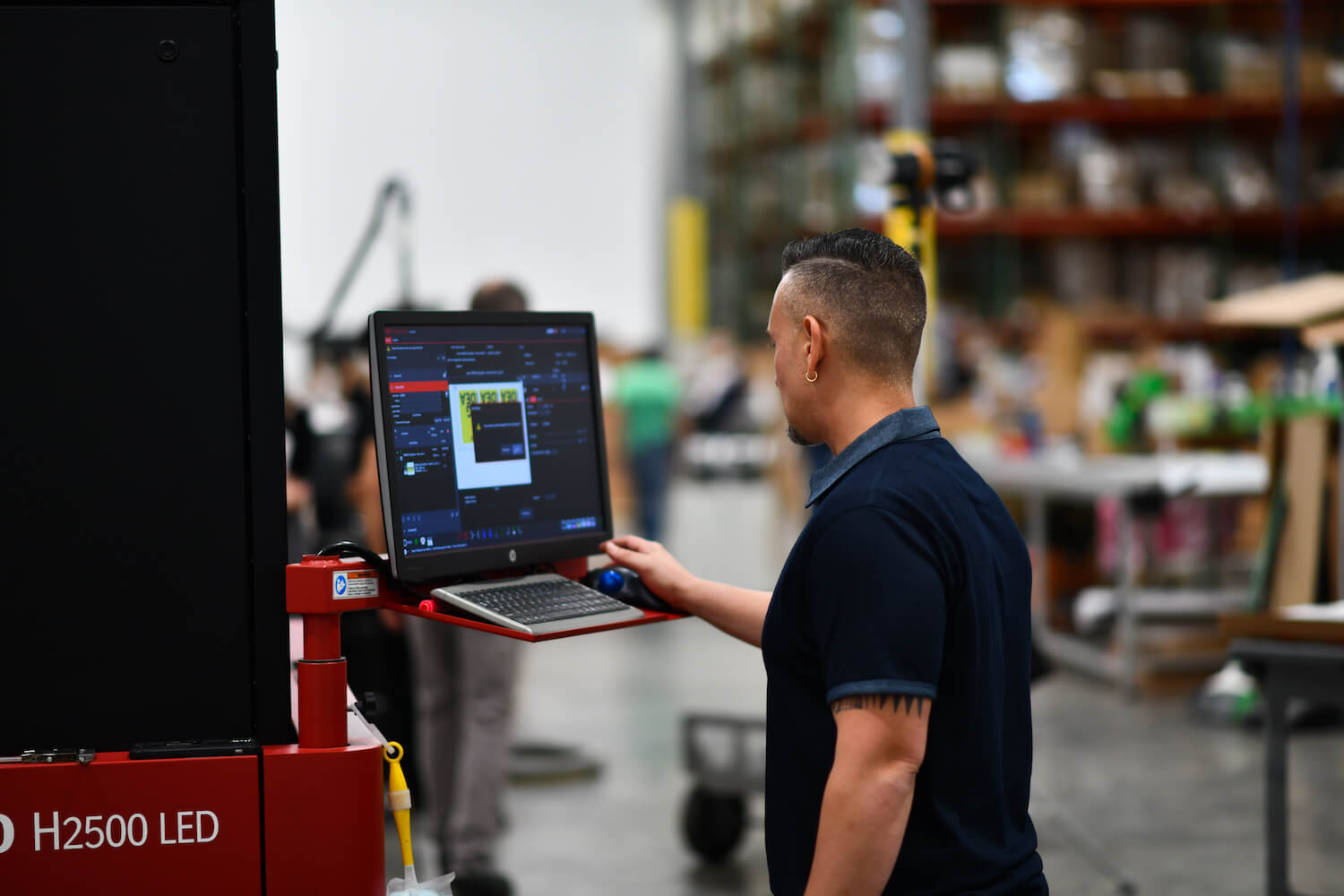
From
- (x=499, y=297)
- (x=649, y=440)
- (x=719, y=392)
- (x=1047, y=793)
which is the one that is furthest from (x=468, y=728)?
(x=719, y=392)

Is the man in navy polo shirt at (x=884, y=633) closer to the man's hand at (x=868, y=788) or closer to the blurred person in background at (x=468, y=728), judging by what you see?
the man's hand at (x=868, y=788)

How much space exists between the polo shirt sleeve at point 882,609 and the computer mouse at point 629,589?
0.66 m

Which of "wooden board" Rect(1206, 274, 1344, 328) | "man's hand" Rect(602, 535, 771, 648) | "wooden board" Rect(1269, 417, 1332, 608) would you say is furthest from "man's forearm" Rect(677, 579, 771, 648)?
"wooden board" Rect(1269, 417, 1332, 608)

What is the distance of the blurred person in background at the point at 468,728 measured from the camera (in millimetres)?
3588

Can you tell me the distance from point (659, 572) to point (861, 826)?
73cm

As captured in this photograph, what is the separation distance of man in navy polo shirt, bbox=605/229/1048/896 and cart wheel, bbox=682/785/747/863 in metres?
2.14

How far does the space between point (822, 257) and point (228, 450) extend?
84 cm

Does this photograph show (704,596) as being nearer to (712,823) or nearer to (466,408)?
(466,408)

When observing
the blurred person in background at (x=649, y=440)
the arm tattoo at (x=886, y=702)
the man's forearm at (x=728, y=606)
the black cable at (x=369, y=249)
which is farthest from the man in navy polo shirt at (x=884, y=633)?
the blurred person in background at (x=649, y=440)

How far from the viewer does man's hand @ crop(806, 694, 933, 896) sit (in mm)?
1546

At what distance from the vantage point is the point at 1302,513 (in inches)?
167

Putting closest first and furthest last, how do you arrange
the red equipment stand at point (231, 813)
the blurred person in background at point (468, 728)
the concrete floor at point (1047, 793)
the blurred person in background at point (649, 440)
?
the red equipment stand at point (231, 813) < the blurred person in background at point (468, 728) < the concrete floor at point (1047, 793) < the blurred person in background at point (649, 440)

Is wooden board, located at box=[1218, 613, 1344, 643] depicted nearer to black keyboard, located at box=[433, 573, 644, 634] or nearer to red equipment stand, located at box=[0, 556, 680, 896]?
black keyboard, located at box=[433, 573, 644, 634]

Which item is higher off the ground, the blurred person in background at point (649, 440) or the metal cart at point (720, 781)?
the blurred person in background at point (649, 440)
